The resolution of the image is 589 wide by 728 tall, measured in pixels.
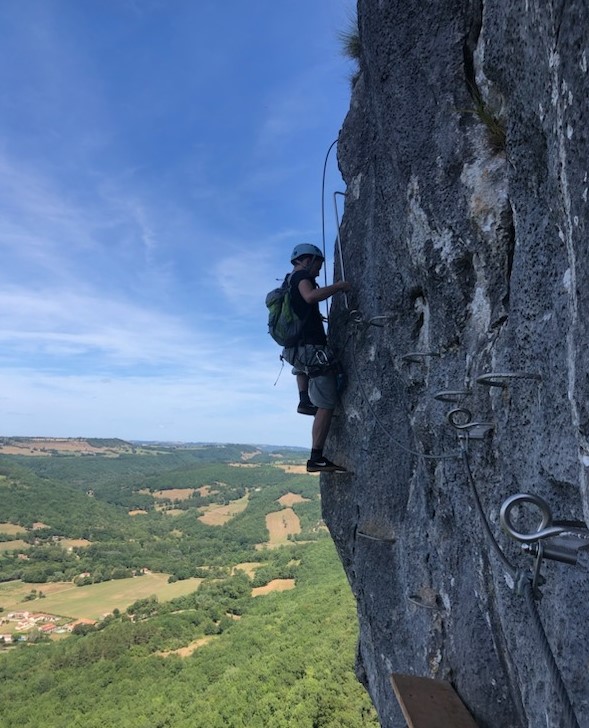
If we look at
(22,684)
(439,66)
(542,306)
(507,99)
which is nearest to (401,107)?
(439,66)

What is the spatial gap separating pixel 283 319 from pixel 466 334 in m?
2.40

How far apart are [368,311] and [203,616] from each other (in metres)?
73.9

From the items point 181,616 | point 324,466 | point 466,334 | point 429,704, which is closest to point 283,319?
point 324,466

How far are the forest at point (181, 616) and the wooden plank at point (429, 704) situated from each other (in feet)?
92.8

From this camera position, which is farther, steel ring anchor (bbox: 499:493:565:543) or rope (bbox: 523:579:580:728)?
steel ring anchor (bbox: 499:493:565:543)

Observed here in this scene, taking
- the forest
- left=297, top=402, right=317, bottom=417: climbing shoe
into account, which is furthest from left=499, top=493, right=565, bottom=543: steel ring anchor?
the forest

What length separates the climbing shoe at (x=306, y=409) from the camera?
6.45 m

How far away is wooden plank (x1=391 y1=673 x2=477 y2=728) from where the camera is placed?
11.5 feet

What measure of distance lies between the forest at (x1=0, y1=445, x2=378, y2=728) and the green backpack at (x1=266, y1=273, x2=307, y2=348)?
28.7 metres

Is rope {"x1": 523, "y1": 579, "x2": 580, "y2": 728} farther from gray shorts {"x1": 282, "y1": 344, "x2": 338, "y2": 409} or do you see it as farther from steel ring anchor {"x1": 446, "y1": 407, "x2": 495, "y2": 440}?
gray shorts {"x1": 282, "y1": 344, "x2": 338, "y2": 409}

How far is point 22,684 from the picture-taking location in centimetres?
5278

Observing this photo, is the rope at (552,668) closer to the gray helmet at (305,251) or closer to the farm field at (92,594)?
the gray helmet at (305,251)

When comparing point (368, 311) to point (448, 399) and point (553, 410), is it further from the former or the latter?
point (553, 410)

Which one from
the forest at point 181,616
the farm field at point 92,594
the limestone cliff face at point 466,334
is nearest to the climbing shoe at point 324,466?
the limestone cliff face at point 466,334
